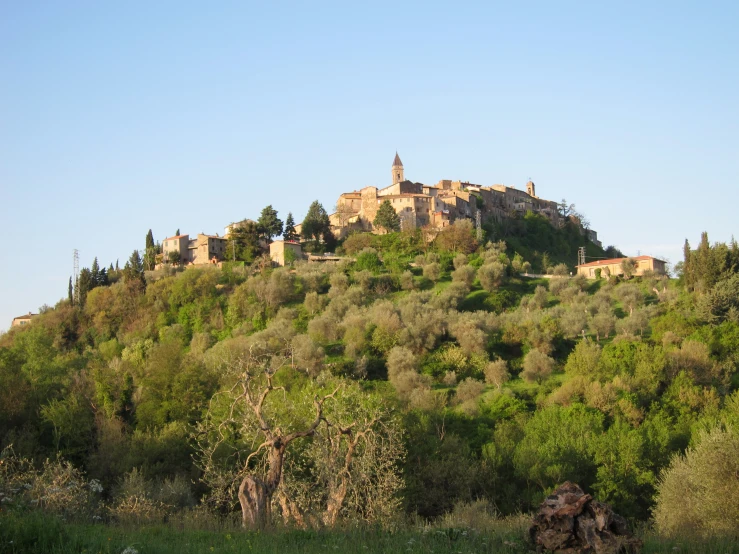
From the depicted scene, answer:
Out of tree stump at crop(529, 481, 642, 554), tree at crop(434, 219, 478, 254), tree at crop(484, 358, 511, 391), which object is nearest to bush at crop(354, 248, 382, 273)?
tree at crop(434, 219, 478, 254)

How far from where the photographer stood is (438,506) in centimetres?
3000

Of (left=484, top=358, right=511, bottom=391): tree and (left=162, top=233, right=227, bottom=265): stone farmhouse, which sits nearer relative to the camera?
(left=484, top=358, right=511, bottom=391): tree

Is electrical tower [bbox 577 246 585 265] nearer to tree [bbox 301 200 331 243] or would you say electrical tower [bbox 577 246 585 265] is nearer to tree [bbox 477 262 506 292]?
tree [bbox 477 262 506 292]

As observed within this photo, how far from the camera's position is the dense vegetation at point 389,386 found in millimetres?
22266

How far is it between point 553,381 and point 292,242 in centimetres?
3635

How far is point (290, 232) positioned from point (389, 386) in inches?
1406

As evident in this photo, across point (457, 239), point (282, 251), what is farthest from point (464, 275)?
point (282, 251)

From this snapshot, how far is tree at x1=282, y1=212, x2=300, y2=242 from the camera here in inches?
3227

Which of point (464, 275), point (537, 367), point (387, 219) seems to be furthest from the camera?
point (387, 219)

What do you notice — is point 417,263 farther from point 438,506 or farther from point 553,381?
point 438,506

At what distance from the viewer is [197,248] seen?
8212cm

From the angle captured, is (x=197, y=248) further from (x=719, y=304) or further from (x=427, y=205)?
(x=719, y=304)

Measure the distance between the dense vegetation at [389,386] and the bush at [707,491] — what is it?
0.24 ft

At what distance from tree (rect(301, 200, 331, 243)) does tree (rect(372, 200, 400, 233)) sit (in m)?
4.83
